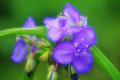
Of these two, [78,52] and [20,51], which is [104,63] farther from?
[20,51]

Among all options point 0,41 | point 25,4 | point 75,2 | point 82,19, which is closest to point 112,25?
point 75,2

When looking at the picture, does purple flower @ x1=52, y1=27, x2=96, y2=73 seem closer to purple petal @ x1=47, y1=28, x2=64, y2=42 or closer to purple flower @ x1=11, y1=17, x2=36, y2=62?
purple petal @ x1=47, y1=28, x2=64, y2=42

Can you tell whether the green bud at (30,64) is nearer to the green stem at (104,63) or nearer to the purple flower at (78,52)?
the purple flower at (78,52)

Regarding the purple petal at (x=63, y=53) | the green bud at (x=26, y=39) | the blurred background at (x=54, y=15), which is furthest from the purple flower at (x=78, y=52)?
the blurred background at (x=54, y=15)

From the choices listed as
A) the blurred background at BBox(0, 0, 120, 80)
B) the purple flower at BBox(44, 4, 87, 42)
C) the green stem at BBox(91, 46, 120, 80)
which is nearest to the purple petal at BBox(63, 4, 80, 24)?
the purple flower at BBox(44, 4, 87, 42)

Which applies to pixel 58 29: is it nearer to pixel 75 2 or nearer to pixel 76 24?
pixel 76 24

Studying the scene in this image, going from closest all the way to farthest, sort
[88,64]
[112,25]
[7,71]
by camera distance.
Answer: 1. [88,64]
2. [7,71]
3. [112,25]
